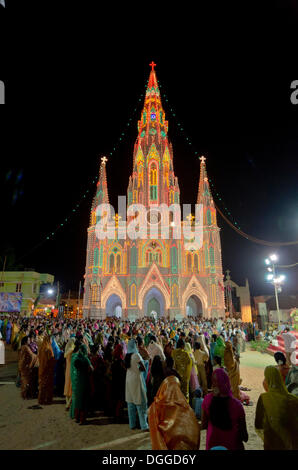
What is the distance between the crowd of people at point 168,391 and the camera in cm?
279

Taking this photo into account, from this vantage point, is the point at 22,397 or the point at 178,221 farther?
the point at 178,221

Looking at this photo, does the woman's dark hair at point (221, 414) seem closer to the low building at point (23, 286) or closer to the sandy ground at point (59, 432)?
the sandy ground at point (59, 432)

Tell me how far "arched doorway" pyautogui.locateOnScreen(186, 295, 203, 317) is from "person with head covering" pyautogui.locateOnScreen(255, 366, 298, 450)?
104 feet

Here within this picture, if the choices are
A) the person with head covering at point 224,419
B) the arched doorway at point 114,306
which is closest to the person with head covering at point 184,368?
the person with head covering at point 224,419

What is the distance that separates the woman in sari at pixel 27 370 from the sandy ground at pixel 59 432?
0.76 ft

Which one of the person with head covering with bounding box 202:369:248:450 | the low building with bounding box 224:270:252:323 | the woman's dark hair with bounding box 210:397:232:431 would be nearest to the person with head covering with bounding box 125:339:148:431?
the person with head covering with bounding box 202:369:248:450

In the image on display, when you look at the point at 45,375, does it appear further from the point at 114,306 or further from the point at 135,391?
the point at 114,306

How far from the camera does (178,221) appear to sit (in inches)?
1398

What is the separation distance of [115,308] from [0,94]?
27115mm

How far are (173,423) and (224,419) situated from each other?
1.91 ft
